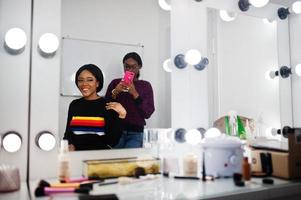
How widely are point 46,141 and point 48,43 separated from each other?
381 mm

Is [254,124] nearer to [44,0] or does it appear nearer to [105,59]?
[105,59]

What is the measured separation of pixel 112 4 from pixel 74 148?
2.14ft

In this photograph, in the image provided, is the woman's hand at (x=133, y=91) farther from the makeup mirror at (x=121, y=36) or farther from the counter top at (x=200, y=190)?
the counter top at (x=200, y=190)

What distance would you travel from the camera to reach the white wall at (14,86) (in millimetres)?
1122

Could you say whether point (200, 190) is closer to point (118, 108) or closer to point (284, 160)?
point (284, 160)

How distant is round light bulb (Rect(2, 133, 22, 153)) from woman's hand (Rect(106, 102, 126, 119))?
378mm

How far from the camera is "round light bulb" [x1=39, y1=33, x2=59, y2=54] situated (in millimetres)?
1183

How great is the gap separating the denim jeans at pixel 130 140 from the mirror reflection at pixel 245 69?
1.39ft

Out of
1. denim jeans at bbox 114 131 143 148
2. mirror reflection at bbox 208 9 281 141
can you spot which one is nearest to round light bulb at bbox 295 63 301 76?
mirror reflection at bbox 208 9 281 141

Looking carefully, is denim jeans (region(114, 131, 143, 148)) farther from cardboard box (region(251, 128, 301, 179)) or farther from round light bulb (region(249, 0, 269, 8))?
round light bulb (region(249, 0, 269, 8))

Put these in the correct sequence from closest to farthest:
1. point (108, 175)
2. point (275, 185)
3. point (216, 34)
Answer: point (275, 185), point (108, 175), point (216, 34)

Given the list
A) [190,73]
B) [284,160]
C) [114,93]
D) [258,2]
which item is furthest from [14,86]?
[258,2]

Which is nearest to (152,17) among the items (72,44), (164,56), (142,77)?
(164,56)

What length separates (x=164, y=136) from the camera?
1.38m
